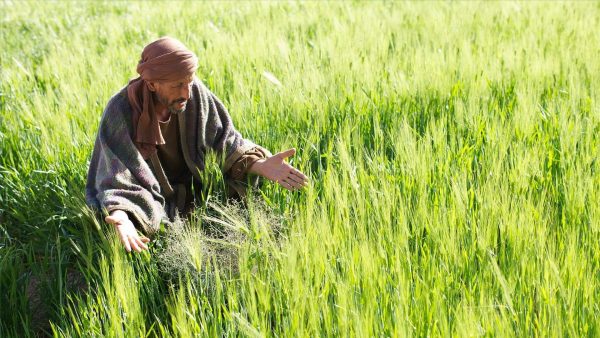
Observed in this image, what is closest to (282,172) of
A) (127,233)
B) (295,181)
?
(295,181)

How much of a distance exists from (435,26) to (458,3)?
1162 millimetres

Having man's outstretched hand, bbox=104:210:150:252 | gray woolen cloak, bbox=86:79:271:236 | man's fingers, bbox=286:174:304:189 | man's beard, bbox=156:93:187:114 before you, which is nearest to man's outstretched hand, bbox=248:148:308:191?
man's fingers, bbox=286:174:304:189

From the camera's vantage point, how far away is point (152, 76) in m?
2.15

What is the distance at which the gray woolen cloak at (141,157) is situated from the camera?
2127 millimetres

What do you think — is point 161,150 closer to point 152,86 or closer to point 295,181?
point 152,86

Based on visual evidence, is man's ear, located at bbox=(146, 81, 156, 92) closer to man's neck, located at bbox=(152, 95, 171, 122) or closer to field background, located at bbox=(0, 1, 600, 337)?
man's neck, located at bbox=(152, 95, 171, 122)

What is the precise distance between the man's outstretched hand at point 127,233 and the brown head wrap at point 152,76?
0.34 m

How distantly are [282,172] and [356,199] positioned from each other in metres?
0.29

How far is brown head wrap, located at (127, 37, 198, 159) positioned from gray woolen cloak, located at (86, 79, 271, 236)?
0.04 meters

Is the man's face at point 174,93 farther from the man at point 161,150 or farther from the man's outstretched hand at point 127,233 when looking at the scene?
the man's outstretched hand at point 127,233

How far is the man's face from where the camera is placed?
2186mm

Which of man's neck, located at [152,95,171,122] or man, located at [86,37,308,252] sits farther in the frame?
man's neck, located at [152,95,171,122]

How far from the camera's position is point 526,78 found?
301 cm

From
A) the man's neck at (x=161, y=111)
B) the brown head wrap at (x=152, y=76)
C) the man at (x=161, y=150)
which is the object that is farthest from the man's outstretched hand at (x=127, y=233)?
the man's neck at (x=161, y=111)
